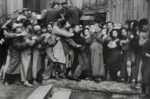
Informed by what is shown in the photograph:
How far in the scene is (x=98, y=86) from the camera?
784cm

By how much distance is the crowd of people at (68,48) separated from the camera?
25.8 ft

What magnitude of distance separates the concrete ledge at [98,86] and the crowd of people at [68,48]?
0.14 meters

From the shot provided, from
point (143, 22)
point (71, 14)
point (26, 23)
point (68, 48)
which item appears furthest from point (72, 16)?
point (143, 22)

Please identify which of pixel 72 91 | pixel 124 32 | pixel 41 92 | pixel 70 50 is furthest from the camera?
pixel 70 50

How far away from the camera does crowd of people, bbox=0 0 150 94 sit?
310 inches

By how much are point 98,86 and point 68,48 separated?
3.79ft

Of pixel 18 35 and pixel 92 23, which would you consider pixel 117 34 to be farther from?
pixel 18 35

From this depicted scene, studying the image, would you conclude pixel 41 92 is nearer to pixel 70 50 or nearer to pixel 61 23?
pixel 70 50

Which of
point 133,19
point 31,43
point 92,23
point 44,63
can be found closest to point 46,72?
point 44,63

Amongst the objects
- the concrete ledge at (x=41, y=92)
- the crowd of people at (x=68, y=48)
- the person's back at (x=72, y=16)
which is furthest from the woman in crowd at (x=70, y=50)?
the concrete ledge at (x=41, y=92)

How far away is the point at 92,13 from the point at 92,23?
408mm

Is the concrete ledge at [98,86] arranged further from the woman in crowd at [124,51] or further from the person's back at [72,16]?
the person's back at [72,16]

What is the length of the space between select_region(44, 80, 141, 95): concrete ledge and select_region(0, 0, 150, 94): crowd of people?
0.14 meters

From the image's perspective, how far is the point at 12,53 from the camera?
8180 mm
